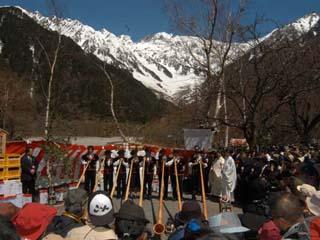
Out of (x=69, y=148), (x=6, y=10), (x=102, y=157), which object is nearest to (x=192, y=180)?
(x=102, y=157)

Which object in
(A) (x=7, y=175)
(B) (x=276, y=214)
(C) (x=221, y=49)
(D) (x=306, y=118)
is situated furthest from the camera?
(D) (x=306, y=118)

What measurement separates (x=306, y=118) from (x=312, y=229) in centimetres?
2798

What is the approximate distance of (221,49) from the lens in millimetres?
27750

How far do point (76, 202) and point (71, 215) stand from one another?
7.1 inches

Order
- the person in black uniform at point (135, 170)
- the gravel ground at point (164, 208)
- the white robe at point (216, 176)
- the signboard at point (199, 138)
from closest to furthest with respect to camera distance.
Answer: the gravel ground at point (164, 208), the person in black uniform at point (135, 170), the white robe at point (216, 176), the signboard at point (199, 138)

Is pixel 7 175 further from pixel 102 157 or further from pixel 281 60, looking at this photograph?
pixel 281 60

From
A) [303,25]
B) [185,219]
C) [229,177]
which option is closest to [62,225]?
[185,219]

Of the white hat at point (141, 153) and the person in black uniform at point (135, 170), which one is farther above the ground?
the white hat at point (141, 153)

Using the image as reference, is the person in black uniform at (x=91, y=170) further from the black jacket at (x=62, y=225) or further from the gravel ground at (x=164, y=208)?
the black jacket at (x=62, y=225)

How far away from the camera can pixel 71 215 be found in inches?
211

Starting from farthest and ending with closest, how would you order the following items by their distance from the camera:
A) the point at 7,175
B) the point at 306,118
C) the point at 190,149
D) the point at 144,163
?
the point at 306,118, the point at 190,149, the point at 144,163, the point at 7,175

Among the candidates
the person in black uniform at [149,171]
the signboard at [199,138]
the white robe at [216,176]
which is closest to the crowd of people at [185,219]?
the white robe at [216,176]

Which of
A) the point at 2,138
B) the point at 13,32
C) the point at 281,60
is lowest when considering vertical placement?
the point at 2,138

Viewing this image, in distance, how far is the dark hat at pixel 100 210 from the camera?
4738 millimetres
